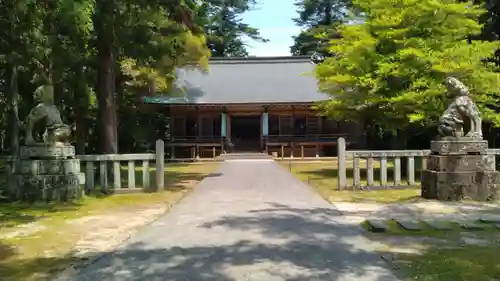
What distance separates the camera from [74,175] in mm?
10438

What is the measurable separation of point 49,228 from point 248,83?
25679 millimetres

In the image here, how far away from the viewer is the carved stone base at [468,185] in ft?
32.1

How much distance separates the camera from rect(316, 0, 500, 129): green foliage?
13773mm

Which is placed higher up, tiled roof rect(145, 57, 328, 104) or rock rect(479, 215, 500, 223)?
tiled roof rect(145, 57, 328, 104)

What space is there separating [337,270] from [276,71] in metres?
30.0

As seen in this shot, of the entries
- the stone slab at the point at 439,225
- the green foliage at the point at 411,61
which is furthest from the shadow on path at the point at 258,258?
the green foliage at the point at 411,61

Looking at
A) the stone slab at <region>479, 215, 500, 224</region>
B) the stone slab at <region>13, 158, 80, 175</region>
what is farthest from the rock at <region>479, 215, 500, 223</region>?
the stone slab at <region>13, 158, 80, 175</region>

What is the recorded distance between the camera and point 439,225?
7098mm

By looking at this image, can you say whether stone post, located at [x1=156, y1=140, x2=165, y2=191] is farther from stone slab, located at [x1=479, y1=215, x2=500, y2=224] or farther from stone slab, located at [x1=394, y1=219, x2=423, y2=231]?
stone slab, located at [x1=479, y1=215, x2=500, y2=224]

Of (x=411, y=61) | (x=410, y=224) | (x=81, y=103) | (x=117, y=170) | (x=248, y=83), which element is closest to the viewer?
(x=410, y=224)

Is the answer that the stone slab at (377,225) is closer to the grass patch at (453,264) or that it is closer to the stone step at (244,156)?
the grass patch at (453,264)

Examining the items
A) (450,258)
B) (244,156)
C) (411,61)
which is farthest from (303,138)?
(450,258)

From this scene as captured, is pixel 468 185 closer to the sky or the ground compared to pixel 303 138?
closer to the ground

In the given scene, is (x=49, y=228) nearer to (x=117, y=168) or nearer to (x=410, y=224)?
(x=117, y=168)
